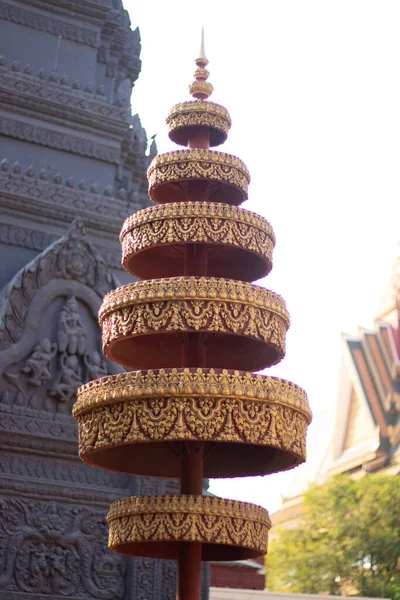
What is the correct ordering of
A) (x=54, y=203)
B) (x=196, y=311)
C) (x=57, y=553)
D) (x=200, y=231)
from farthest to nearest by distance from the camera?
(x=54, y=203)
(x=57, y=553)
(x=200, y=231)
(x=196, y=311)

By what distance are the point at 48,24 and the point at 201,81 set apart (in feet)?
26.7

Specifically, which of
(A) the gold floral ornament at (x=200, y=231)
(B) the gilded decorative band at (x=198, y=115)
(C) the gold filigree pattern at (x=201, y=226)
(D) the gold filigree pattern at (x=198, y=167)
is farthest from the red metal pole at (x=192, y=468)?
(B) the gilded decorative band at (x=198, y=115)

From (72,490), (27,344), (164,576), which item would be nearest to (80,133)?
(27,344)

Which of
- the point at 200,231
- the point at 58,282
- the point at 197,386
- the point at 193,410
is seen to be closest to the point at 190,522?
the point at 193,410

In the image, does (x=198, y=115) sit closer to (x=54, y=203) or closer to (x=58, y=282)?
(x=58, y=282)

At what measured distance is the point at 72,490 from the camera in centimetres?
1173

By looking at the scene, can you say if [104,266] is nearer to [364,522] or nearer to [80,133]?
[80,133]

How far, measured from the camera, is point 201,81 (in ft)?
25.4

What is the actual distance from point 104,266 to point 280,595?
261 inches

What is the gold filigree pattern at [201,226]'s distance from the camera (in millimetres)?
6715

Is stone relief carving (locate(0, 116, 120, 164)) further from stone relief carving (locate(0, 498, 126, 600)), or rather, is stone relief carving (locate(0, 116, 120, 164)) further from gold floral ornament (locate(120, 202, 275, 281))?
gold floral ornament (locate(120, 202, 275, 281))

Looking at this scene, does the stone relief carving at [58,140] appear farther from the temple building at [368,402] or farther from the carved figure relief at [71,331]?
the temple building at [368,402]

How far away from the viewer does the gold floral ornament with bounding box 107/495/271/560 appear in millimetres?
5949

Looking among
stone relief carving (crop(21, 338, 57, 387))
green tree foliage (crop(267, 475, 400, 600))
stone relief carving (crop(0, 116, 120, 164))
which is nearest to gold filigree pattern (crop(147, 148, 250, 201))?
stone relief carving (crop(21, 338, 57, 387))
